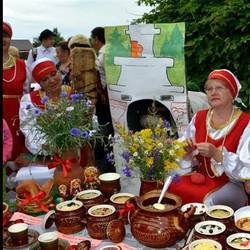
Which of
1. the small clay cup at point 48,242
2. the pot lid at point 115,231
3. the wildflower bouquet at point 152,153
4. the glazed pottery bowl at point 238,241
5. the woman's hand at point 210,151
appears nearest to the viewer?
the glazed pottery bowl at point 238,241

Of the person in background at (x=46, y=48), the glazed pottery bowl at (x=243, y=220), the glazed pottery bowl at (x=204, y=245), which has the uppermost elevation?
the person in background at (x=46, y=48)

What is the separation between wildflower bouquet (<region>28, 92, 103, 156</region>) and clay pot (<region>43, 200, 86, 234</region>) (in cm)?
38

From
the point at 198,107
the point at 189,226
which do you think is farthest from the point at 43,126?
the point at 198,107

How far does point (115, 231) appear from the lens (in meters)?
1.92

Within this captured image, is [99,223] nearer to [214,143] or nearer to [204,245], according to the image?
[204,245]

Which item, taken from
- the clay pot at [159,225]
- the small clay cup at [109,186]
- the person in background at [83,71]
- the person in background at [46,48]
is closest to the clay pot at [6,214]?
the small clay cup at [109,186]

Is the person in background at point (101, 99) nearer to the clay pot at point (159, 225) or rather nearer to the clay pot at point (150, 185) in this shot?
the clay pot at point (150, 185)

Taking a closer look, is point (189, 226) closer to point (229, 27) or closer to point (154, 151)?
point (154, 151)

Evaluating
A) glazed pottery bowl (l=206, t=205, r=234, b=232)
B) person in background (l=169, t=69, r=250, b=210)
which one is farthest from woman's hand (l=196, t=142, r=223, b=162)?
glazed pottery bowl (l=206, t=205, r=234, b=232)

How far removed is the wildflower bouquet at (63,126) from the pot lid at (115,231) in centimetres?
57

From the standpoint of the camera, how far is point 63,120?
Answer: 2.34 metres

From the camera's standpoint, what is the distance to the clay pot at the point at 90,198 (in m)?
2.17

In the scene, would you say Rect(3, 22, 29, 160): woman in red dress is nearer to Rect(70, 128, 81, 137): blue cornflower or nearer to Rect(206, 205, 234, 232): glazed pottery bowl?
Rect(70, 128, 81, 137): blue cornflower

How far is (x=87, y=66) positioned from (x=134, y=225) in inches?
89.3
